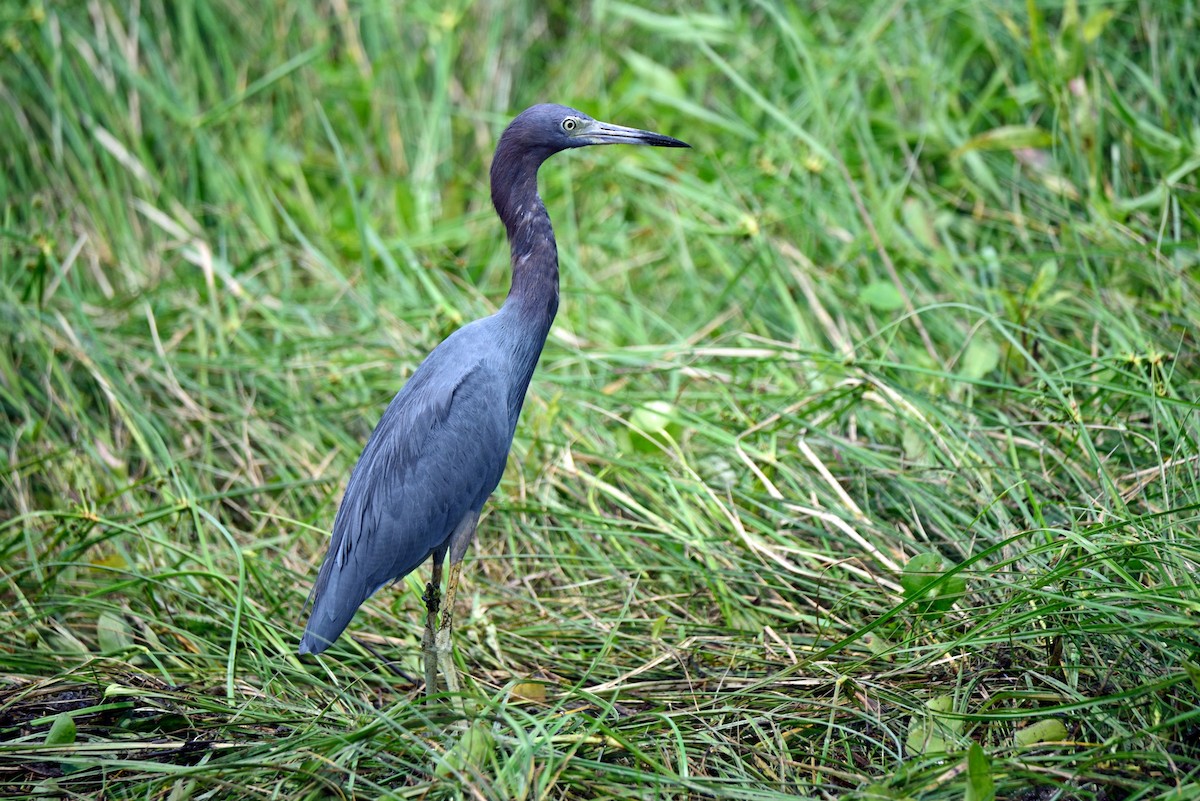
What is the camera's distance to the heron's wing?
2994 millimetres

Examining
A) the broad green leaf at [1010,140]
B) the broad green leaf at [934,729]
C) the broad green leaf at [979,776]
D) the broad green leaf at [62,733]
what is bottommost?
the broad green leaf at [934,729]

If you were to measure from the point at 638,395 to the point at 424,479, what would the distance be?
1.24m

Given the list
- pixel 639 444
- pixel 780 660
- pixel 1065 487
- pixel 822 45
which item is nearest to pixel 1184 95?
pixel 822 45

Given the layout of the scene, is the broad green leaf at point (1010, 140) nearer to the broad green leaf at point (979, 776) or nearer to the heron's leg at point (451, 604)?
the heron's leg at point (451, 604)

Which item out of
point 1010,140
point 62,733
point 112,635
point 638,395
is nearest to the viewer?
point 62,733

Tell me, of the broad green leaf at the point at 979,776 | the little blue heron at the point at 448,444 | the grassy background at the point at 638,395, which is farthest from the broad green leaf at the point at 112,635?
the broad green leaf at the point at 979,776

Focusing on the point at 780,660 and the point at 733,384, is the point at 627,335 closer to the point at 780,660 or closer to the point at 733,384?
the point at 733,384

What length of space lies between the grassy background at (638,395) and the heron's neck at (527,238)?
711mm

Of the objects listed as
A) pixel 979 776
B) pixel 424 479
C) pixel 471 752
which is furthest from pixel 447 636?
pixel 979 776

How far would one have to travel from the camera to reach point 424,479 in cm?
302

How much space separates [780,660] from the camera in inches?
114

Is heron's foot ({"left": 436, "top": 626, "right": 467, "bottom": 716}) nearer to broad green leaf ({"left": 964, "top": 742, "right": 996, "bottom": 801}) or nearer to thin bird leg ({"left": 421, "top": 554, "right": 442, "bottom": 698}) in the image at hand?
thin bird leg ({"left": 421, "top": 554, "right": 442, "bottom": 698})

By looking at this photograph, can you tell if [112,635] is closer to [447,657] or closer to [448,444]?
[447,657]

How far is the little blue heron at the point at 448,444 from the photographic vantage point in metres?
2.98
